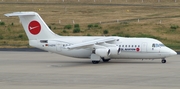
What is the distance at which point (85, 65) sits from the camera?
44719mm

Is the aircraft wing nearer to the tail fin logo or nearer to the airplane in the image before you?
the airplane

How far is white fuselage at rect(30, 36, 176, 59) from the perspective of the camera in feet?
149

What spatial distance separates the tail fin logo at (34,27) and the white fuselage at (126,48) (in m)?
0.93

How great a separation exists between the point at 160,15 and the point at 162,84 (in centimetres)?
5579

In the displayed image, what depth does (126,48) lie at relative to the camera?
1802 inches

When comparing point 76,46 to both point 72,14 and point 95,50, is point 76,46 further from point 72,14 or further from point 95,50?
point 72,14

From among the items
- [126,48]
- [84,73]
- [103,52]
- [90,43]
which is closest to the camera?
[84,73]

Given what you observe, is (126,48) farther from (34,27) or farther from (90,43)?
(34,27)

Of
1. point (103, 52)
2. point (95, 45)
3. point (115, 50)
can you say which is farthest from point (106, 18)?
point (103, 52)

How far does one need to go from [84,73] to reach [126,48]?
880cm

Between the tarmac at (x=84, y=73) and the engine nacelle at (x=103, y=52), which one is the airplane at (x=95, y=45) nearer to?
the engine nacelle at (x=103, y=52)

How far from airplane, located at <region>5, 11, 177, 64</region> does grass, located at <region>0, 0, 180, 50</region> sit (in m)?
15.1

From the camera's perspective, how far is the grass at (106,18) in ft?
238

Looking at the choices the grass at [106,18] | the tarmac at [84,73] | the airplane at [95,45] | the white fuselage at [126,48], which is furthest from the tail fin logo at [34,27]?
the grass at [106,18]
